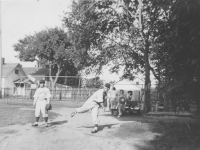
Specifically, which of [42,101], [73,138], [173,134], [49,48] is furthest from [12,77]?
[173,134]

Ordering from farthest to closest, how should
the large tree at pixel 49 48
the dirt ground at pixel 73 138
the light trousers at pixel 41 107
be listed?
the large tree at pixel 49 48
the light trousers at pixel 41 107
the dirt ground at pixel 73 138

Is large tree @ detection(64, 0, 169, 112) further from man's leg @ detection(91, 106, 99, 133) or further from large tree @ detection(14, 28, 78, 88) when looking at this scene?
large tree @ detection(14, 28, 78, 88)

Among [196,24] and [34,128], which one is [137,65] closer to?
[34,128]

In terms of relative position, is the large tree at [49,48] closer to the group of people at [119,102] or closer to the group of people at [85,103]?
the group of people at [119,102]

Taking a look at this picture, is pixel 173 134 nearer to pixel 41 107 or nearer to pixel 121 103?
pixel 41 107

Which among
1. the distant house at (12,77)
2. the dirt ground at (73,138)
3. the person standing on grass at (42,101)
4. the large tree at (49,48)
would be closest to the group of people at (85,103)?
the person standing on grass at (42,101)

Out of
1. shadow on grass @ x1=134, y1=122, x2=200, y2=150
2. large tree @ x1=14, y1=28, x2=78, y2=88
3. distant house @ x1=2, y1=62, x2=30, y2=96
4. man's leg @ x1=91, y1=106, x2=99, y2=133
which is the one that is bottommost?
shadow on grass @ x1=134, y1=122, x2=200, y2=150

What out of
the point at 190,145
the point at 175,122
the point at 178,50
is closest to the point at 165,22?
the point at 178,50

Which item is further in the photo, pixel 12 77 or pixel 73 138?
pixel 12 77

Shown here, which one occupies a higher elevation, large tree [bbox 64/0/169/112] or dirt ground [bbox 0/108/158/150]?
large tree [bbox 64/0/169/112]

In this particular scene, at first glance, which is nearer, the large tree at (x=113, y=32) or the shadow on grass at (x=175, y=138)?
the shadow on grass at (x=175, y=138)

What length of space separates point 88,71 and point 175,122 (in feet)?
37.6

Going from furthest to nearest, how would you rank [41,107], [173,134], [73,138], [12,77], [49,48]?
1. [12,77]
2. [49,48]
3. [41,107]
4. [173,134]
5. [73,138]

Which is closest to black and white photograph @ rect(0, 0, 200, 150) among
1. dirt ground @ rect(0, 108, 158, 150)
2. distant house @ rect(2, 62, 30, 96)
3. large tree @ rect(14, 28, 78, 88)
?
dirt ground @ rect(0, 108, 158, 150)
